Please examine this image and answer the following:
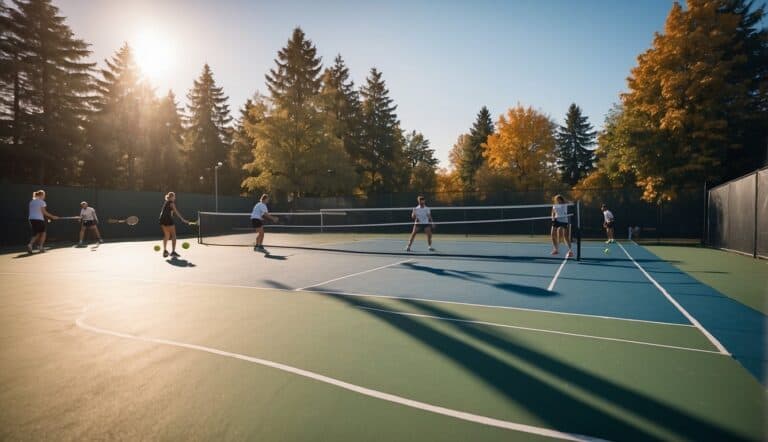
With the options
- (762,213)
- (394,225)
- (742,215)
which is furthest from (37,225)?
(742,215)

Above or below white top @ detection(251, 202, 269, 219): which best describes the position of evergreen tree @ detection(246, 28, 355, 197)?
above

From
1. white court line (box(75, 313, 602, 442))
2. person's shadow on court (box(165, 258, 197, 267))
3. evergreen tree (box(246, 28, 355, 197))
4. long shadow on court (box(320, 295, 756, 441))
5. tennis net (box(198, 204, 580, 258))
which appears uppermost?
evergreen tree (box(246, 28, 355, 197))

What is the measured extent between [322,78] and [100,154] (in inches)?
887

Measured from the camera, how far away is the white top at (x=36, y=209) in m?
13.5

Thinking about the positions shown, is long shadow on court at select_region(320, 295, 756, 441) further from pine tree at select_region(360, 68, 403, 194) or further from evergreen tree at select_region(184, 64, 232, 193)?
evergreen tree at select_region(184, 64, 232, 193)

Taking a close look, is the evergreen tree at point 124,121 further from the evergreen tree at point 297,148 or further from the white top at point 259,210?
the white top at point 259,210

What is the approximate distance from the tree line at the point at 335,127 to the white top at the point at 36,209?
760 inches

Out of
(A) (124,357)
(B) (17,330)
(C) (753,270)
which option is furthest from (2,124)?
(C) (753,270)

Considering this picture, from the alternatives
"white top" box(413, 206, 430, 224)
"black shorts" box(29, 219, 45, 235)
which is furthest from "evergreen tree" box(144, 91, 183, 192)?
"white top" box(413, 206, 430, 224)

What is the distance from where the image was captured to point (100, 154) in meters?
37.1

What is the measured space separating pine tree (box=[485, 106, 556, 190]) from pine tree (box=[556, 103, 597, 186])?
22.1 meters

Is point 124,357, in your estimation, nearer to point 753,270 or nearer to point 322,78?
point 753,270

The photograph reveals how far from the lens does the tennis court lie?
8.66ft

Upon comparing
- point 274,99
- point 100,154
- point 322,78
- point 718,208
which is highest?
point 322,78
